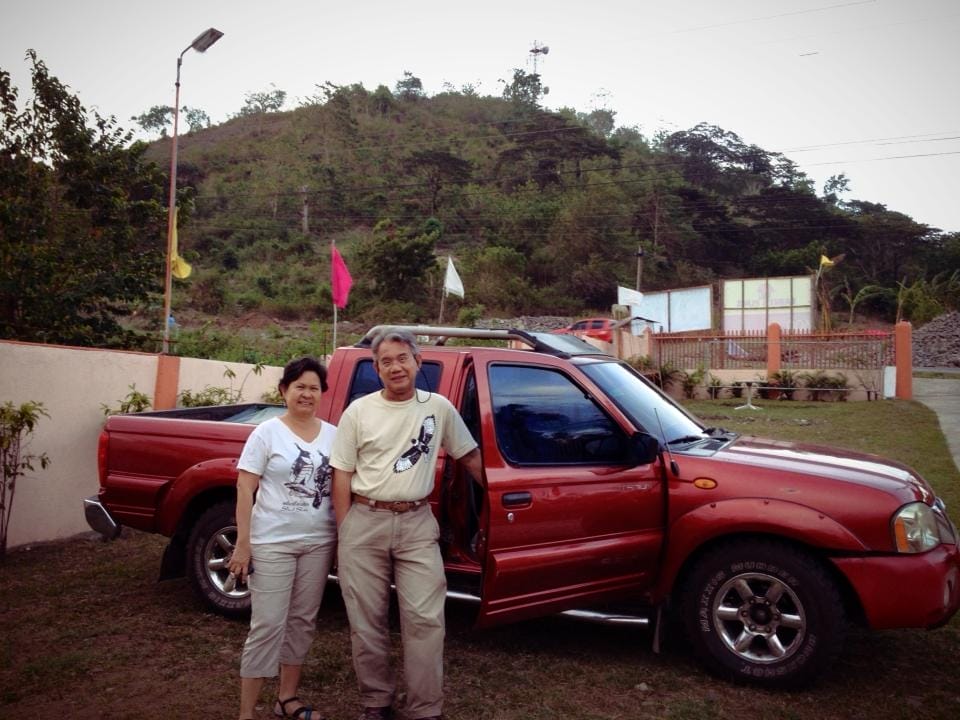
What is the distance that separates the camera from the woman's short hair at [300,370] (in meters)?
3.71

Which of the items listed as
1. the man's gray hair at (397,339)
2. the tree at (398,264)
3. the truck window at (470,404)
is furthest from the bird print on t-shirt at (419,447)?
the tree at (398,264)

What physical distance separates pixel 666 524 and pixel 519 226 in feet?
195

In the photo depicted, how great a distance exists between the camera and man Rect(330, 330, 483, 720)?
11.5 feet

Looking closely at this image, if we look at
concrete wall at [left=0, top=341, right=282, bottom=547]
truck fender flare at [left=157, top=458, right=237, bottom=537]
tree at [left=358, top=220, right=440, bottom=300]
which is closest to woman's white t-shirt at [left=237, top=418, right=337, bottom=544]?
truck fender flare at [left=157, top=458, right=237, bottom=537]

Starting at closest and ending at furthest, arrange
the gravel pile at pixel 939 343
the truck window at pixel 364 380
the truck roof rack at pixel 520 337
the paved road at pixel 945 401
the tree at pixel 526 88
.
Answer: the truck roof rack at pixel 520 337 < the truck window at pixel 364 380 < the paved road at pixel 945 401 < the gravel pile at pixel 939 343 < the tree at pixel 526 88

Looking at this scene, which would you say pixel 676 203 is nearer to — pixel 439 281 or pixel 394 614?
pixel 439 281

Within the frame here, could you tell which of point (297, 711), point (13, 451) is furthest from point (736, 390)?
point (297, 711)

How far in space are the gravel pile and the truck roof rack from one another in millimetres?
35318

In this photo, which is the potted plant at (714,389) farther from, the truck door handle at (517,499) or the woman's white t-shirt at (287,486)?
the woman's white t-shirt at (287,486)

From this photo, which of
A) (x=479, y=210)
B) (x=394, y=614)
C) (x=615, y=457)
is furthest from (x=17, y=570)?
(x=479, y=210)

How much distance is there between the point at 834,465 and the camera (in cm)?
428

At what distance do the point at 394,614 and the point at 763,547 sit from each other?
2.46m

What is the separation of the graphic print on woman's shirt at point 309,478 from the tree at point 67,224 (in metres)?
8.26

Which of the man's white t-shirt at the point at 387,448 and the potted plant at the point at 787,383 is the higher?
the potted plant at the point at 787,383
